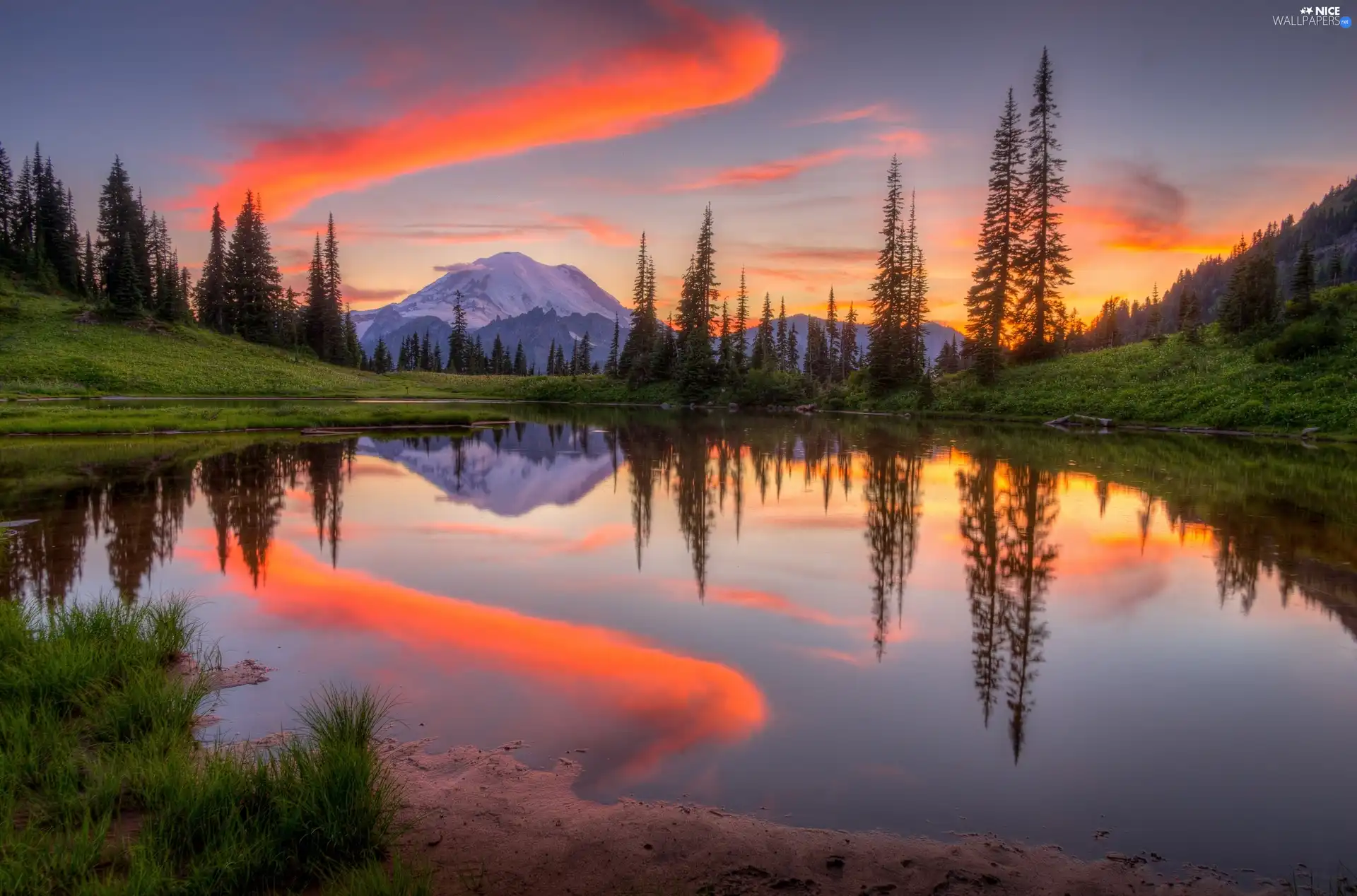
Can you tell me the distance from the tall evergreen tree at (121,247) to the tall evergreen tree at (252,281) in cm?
1025

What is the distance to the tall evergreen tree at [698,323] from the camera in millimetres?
81562

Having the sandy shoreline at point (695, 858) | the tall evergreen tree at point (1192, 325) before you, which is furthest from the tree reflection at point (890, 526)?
the tall evergreen tree at point (1192, 325)

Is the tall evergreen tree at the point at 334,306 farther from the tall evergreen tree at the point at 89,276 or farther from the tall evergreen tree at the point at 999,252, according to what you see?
the tall evergreen tree at the point at 999,252

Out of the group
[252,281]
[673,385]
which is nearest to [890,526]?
[673,385]

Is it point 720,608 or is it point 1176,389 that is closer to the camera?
point 720,608

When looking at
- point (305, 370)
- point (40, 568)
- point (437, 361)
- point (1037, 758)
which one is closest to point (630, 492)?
point (40, 568)

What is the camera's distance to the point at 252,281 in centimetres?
9356

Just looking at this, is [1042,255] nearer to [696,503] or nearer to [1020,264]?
[1020,264]

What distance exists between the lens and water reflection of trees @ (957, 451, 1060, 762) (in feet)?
24.2

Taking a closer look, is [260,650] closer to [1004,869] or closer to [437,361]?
[1004,869]

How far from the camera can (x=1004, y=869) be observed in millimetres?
4469

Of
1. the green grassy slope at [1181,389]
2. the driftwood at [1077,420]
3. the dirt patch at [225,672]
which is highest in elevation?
the green grassy slope at [1181,389]

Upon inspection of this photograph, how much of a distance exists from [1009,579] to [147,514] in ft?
54.8

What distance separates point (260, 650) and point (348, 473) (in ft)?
52.4
